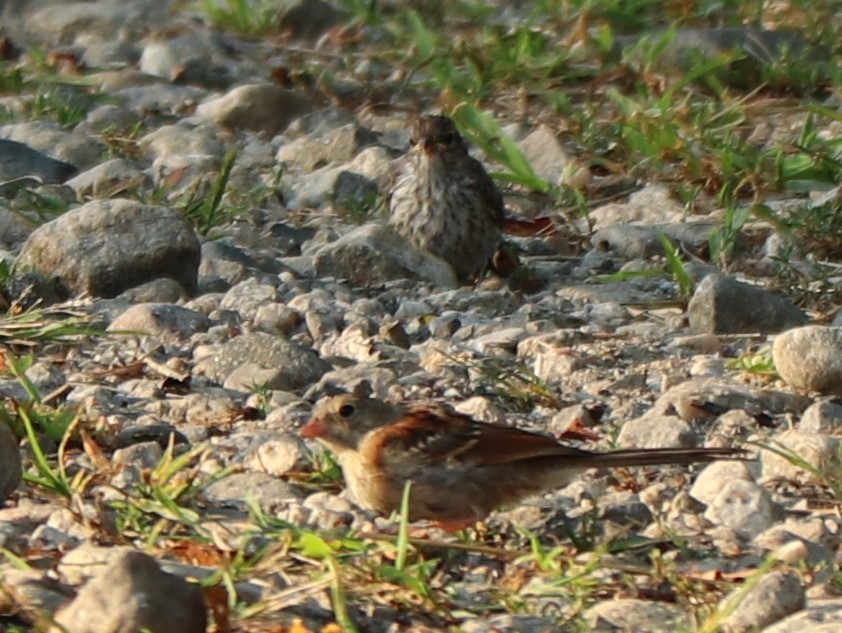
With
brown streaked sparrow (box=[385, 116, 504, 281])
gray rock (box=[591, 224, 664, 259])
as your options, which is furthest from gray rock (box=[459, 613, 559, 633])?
brown streaked sparrow (box=[385, 116, 504, 281])

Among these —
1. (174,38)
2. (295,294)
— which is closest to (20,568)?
(295,294)

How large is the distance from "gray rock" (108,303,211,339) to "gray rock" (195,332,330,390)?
316 mm

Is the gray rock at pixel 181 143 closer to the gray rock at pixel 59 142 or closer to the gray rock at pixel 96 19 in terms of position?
the gray rock at pixel 59 142

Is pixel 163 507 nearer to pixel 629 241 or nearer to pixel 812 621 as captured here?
pixel 812 621

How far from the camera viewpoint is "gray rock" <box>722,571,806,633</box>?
13.1 feet

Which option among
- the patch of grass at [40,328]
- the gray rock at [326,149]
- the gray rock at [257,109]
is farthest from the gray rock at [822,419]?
the gray rock at [257,109]

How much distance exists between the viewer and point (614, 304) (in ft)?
23.1

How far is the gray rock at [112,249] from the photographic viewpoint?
6.89m

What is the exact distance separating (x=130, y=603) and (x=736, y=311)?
340cm

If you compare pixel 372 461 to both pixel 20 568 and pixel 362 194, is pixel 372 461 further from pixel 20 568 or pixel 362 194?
pixel 362 194

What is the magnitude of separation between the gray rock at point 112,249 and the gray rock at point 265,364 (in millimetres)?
875

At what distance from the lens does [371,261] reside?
7348mm

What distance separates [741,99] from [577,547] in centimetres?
491

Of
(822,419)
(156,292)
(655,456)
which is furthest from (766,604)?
(156,292)
